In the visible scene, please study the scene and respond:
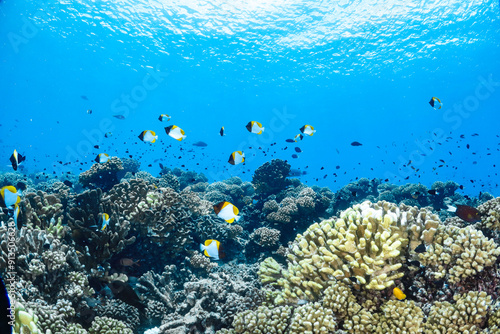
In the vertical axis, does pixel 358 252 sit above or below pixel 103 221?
below

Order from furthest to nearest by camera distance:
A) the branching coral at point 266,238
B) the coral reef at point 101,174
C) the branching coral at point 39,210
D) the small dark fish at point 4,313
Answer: the coral reef at point 101,174 → the branching coral at point 266,238 → the branching coral at point 39,210 → the small dark fish at point 4,313

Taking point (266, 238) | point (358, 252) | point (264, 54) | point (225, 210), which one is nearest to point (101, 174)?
point (266, 238)

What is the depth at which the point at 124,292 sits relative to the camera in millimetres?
4711

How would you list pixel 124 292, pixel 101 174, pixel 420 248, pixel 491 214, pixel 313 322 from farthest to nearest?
pixel 101 174, pixel 124 292, pixel 491 214, pixel 420 248, pixel 313 322

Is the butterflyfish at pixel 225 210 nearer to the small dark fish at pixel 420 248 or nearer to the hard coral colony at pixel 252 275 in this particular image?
the hard coral colony at pixel 252 275

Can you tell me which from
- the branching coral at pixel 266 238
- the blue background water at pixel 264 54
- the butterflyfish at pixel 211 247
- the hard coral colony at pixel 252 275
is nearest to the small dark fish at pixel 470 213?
the hard coral colony at pixel 252 275

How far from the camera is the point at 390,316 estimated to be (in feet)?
9.61

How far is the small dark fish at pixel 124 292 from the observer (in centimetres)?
463

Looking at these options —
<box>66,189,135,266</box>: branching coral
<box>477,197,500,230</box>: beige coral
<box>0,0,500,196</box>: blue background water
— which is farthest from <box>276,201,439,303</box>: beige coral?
<box>0,0,500,196</box>: blue background water

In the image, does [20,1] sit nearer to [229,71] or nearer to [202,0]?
[202,0]

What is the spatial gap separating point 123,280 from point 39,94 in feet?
368

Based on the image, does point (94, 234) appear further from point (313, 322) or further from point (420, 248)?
point (420, 248)

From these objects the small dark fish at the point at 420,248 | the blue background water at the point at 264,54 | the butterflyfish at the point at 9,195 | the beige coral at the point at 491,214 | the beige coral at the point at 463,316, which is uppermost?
the blue background water at the point at 264,54

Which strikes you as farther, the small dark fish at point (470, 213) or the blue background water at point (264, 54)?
the blue background water at point (264, 54)
